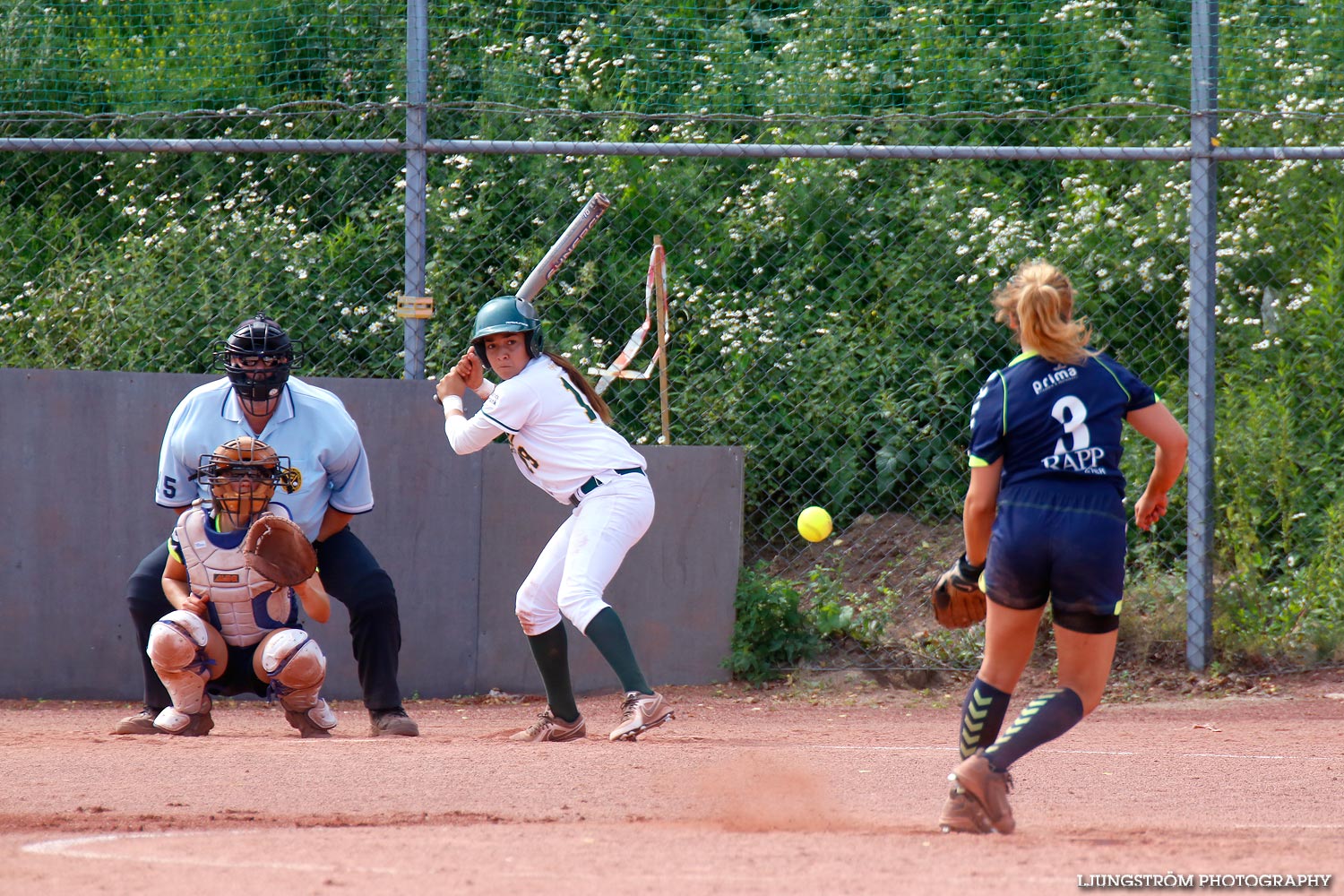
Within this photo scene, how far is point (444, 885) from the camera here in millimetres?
2773

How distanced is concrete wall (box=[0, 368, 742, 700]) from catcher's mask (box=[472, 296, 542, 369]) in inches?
55.9

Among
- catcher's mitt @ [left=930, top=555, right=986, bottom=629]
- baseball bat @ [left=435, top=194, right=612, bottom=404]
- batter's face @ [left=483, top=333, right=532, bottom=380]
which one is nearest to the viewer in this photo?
catcher's mitt @ [left=930, top=555, right=986, bottom=629]

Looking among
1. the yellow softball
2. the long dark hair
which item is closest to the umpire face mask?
the long dark hair

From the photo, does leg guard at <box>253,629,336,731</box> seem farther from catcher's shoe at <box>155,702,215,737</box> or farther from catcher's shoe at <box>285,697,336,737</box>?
catcher's shoe at <box>155,702,215,737</box>

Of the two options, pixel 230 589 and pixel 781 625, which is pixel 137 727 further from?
pixel 781 625

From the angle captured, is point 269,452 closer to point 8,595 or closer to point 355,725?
point 355,725

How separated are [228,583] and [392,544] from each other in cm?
169

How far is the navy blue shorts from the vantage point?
3451mm

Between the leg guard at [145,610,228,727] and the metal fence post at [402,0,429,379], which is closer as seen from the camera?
the leg guard at [145,610,228,727]

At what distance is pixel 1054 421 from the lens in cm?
350

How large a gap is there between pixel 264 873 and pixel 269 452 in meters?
2.49

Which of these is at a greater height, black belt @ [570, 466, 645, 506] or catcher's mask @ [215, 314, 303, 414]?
catcher's mask @ [215, 314, 303, 414]

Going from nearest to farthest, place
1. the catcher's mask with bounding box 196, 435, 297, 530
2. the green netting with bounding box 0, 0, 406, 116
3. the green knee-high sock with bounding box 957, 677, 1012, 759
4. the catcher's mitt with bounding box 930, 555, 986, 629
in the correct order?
1. the green knee-high sock with bounding box 957, 677, 1012, 759
2. the catcher's mitt with bounding box 930, 555, 986, 629
3. the catcher's mask with bounding box 196, 435, 297, 530
4. the green netting with bounding box 0, 0, 406, 116

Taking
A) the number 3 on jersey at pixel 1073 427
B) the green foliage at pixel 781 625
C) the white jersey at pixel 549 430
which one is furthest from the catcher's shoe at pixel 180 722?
Result: the number 3 on jersey at pixel 1073 427
